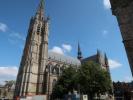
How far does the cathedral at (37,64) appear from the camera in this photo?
4609 cm

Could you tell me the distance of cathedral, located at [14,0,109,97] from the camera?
151ft

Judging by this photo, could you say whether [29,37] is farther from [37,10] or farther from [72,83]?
[72,83]

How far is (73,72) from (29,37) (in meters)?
22.0

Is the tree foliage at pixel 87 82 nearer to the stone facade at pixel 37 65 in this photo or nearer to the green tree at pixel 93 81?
the green tree at pixel 93 81

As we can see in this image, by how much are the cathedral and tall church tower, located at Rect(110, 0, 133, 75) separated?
38.3m

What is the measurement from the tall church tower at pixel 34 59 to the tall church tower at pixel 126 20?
3834cm

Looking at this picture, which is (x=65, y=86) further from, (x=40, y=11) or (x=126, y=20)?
(x=40, y=11)

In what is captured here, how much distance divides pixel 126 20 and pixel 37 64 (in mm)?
41766

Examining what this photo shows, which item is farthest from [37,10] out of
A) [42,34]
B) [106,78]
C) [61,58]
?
[106,78]

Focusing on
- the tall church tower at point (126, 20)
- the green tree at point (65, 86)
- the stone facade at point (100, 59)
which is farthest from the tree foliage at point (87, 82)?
the tall church tower at point (126, 20)

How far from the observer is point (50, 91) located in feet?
155

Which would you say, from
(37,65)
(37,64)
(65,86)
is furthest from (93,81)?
(37,64)

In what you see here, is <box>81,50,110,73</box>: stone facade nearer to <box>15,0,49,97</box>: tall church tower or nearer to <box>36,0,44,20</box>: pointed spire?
<box>15,0,49,97</box>: tall church tower

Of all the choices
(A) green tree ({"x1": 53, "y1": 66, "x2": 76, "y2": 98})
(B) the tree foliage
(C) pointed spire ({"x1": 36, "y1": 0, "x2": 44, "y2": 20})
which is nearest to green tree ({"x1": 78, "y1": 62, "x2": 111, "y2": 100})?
(B) the tree foliage
